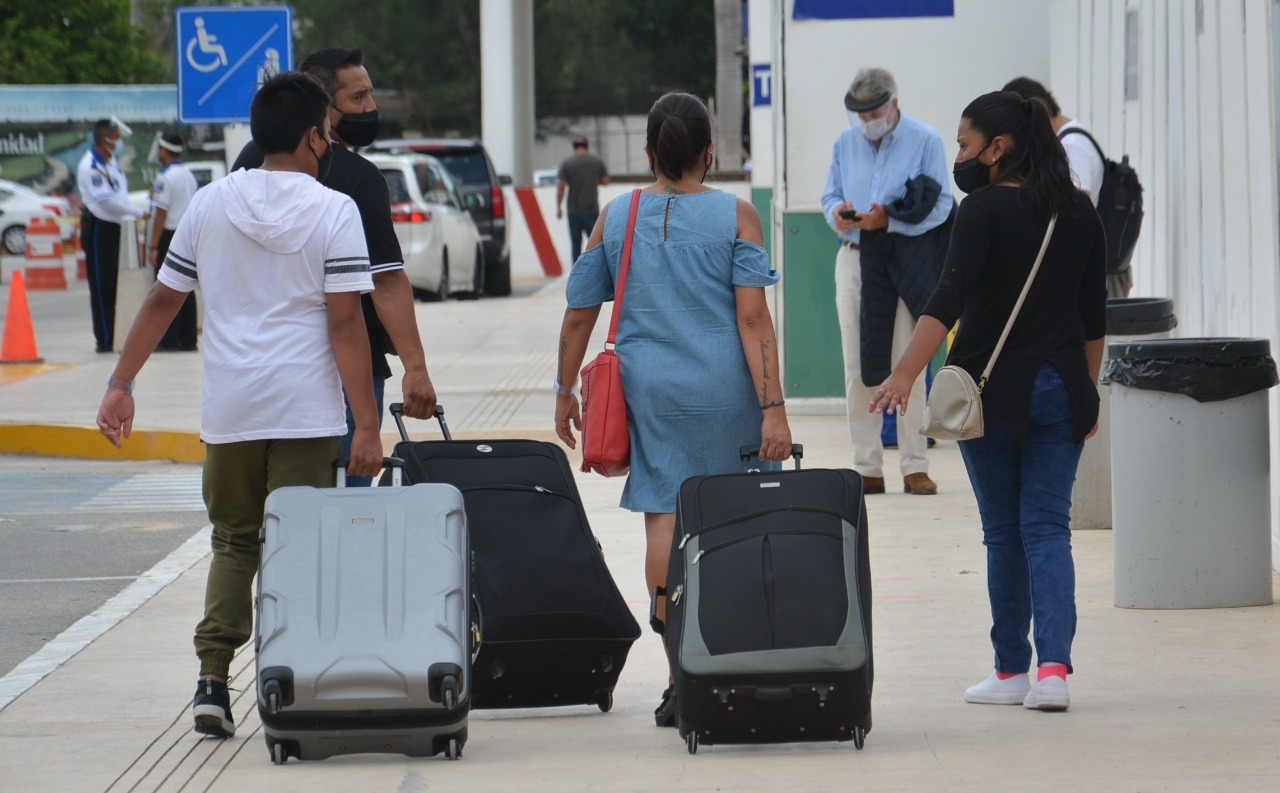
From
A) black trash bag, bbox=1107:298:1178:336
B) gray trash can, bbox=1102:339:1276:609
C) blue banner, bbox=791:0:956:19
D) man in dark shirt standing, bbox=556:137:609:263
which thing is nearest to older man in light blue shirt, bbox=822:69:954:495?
black trash bag, bbox=1107:298:1178:336

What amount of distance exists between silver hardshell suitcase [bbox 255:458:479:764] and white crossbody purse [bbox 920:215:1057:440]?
1.30 meters

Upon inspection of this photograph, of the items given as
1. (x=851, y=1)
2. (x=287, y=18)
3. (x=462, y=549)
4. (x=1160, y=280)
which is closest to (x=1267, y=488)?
(x=462, y=549)

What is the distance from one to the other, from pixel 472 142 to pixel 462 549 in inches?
858

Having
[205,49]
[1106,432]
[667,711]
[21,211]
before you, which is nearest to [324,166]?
[667,711]

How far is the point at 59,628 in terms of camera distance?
6.98 metres

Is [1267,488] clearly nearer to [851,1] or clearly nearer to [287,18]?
[851,1]

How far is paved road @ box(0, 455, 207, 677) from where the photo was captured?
7332 millimetres

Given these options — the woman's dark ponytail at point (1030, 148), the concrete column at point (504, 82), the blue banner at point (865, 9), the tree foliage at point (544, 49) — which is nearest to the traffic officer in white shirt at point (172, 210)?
the blue banner at point (865, 9)

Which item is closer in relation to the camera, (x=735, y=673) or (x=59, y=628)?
(x=735, y=673)

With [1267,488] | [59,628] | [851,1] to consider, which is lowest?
[59,628]

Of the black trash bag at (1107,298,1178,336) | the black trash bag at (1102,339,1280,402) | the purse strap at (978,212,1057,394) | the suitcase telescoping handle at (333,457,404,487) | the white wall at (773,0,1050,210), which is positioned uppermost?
the white wall at (773,0,1050,210)

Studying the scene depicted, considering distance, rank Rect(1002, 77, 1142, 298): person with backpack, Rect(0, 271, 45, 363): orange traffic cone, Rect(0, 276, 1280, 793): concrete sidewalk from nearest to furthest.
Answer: Rect(0, 276, 1280, 793): concrete sidewalk → Rect(1002, 77, 1142, 298): person with backpack → Rect(0, 271, 45, 363): orange traffic cone

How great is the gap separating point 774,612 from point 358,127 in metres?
1.95

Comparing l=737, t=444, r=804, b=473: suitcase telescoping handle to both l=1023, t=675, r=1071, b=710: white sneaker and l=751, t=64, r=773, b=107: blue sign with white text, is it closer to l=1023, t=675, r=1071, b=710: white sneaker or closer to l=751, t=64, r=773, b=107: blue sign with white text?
l=1023, t=675, r=1071, b=710: white sneaker
